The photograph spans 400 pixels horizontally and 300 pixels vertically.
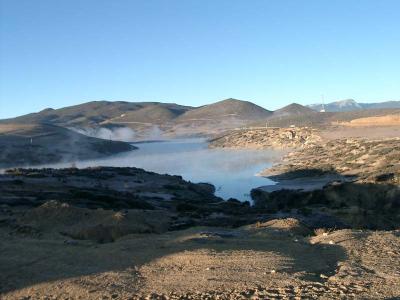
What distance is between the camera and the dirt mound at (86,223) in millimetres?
20875

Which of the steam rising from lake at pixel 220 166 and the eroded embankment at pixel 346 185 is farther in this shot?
the steam rising from lake at pixel 220 166

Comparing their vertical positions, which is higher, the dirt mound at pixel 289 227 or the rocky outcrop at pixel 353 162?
the dirt mound at pixel 289 227

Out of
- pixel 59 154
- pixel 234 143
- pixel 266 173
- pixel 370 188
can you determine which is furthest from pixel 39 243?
pixel 234 143

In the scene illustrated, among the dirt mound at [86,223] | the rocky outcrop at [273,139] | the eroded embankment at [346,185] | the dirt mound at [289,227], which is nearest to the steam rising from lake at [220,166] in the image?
the eroded embankment at [346,185]

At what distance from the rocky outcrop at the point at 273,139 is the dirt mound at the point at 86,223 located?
290 feet

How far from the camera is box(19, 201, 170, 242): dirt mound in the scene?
68.5 ft

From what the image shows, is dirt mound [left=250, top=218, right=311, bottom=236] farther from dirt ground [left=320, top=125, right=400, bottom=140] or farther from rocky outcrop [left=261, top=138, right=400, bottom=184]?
dirt ground [left=320, top=125, right=400, bottom=140]

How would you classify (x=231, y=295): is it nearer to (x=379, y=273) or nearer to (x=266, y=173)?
(x=379, y=273)

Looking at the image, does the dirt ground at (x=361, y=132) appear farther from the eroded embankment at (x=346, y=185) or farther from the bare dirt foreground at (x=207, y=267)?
the bare dirt foreground at (x=207, y=267)

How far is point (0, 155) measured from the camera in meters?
109

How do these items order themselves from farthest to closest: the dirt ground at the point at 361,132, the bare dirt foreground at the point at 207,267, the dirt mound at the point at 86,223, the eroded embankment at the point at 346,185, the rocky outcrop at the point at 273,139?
1. the rocky outcrop at the point at 273,139
2. the dirt ground at the point at 361,132
3. the eroded embankment at the point at 346,185
4. the dirt mound at the point at 86,223
5. the bare dirt foreground at the point at 207,267

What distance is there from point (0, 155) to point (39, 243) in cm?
9882

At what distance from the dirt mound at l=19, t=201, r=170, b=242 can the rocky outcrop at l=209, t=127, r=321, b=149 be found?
88.4 meters

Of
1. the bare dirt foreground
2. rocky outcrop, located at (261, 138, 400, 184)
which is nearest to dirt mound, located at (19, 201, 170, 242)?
the bare dirt foreground
